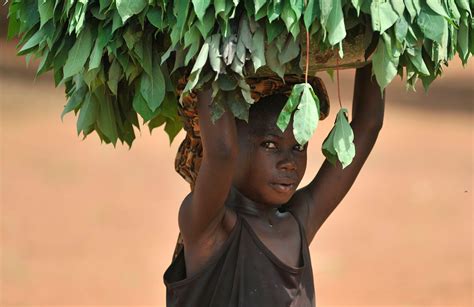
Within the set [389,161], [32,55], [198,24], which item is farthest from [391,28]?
[389,161]

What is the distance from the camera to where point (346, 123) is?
2582mm

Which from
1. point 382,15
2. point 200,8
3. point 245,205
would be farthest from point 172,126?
point 382,15

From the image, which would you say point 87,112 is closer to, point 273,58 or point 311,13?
point 273,58

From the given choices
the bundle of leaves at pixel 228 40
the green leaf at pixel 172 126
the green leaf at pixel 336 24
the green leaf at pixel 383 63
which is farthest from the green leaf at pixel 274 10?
the green leaf at pixel 172 126

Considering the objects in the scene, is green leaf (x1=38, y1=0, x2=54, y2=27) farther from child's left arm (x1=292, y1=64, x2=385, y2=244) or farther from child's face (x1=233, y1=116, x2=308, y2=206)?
child's left arm (x1=292, y1=64, x2=385, y2=244)

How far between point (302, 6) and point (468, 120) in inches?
148

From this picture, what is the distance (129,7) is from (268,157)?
0.58 metres

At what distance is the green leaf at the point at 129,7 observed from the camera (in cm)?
253

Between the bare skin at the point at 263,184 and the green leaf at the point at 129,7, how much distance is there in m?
0.25

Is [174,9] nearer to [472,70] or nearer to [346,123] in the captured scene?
[346,123]

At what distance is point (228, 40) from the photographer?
2531mm

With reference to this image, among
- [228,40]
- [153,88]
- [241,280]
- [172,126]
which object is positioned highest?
[228,40]

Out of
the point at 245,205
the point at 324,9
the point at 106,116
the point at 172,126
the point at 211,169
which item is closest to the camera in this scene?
the point at 324,9

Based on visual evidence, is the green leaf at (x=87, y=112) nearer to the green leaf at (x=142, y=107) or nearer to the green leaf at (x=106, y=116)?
the green leaf at (x=106, y=116)
